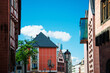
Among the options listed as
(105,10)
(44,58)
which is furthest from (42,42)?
(105,10)

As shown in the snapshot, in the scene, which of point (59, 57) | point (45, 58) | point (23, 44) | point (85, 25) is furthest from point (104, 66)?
point (59, 57)

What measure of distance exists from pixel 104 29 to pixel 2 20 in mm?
9237

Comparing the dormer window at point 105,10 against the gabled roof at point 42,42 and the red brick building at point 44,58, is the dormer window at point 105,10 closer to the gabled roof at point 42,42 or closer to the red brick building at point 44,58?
the red brick building at point 44,58

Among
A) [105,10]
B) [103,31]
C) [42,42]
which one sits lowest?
[103,31]

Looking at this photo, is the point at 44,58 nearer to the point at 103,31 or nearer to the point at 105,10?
the point at 105,10

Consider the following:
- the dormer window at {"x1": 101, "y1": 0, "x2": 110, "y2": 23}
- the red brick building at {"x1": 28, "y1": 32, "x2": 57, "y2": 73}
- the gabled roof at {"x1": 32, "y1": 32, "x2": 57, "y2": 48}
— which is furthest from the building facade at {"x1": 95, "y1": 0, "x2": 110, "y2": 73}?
the gabled roof at {"x1": 32, "y1": 32, "x2": 57, "y2": 48}

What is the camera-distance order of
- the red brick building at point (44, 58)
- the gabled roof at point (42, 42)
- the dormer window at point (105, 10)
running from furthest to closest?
the gabled roof at point (42, 42) < the red brick building at point (44, 58) < the dormer window at point (105, 10)

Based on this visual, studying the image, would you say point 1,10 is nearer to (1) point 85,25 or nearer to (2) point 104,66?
(2) point 104,66

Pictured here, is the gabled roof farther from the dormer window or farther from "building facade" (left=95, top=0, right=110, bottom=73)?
the dormer window

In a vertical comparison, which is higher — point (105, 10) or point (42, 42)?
point (42, 42)

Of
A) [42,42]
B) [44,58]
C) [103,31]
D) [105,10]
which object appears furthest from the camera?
[42,42]

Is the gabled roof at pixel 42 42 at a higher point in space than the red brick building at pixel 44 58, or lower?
higher

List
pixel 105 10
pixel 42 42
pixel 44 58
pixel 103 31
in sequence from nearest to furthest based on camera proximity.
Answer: pixel 103 31
pixel 105 10
pixel 44 58
pixel 42 42

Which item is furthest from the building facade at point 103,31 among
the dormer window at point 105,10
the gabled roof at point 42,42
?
the gabled roof at point 42,42
